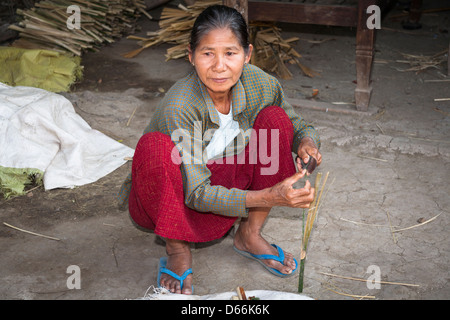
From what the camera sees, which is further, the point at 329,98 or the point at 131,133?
the point at 329,98

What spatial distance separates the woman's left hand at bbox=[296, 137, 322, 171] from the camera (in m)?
2.34

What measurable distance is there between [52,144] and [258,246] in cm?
160

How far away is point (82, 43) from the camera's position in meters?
5.21

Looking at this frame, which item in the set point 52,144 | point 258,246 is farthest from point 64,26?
point 258,246

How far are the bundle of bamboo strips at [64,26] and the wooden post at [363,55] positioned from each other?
2.58m

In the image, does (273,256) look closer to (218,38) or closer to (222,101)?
(222,101)

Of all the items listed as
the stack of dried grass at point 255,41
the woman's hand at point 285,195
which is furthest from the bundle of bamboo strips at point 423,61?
the woman's hand at point 285,195

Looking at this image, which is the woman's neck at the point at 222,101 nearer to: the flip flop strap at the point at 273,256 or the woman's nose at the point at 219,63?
the woman's nose at the point at 219,63

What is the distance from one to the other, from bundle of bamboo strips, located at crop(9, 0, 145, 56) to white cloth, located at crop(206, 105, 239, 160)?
302 cm

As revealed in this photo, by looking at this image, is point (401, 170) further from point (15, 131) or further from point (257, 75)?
point (15, 131)

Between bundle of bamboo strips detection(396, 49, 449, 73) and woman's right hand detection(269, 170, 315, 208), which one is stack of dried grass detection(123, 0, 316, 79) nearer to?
bundle of bamboo strips detection(396, 49, 449, 73)

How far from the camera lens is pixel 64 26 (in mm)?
5180
